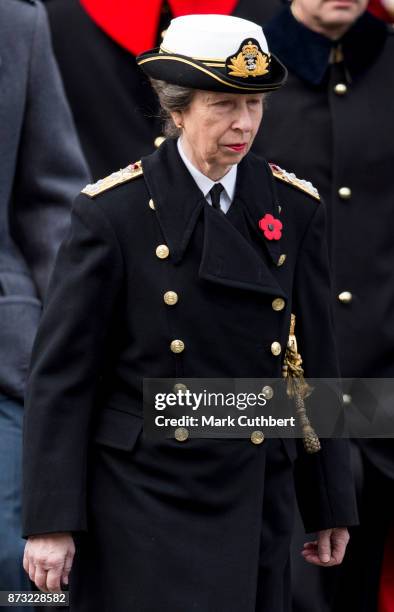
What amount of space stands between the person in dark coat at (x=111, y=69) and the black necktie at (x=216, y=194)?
4.67 feet

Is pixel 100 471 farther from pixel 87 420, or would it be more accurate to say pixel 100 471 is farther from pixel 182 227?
pixel 182 227

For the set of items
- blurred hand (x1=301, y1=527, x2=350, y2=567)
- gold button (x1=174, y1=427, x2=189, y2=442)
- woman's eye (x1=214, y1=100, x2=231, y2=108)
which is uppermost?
woman's eye (x1=214, y1=100, x2=231, y2=108)

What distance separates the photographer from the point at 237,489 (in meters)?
4.26

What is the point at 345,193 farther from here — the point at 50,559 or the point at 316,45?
the point at 50,559

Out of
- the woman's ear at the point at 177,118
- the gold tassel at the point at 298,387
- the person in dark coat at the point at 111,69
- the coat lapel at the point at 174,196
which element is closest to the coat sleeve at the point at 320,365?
the gold tassel at the point at 298,387

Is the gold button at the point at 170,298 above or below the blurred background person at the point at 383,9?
below

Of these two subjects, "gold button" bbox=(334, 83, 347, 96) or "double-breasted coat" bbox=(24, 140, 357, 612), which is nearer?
"double-breasted coat" bbox=(24, 140, 357, 612)

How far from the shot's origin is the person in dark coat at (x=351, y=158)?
5598 mm

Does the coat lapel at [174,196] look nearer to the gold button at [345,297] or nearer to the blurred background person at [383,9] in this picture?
the gold button at [345,297]

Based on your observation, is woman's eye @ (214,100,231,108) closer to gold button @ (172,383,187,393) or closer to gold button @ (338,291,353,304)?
gold button @ (172,383,187,393)

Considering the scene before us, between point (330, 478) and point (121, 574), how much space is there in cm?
69

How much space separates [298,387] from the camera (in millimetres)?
4449

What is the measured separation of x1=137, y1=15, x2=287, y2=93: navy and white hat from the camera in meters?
4.11

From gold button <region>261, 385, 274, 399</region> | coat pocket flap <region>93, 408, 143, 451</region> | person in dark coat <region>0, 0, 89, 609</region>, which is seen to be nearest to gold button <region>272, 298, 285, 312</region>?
gold button <region>261, 385, 274, 399</region>
